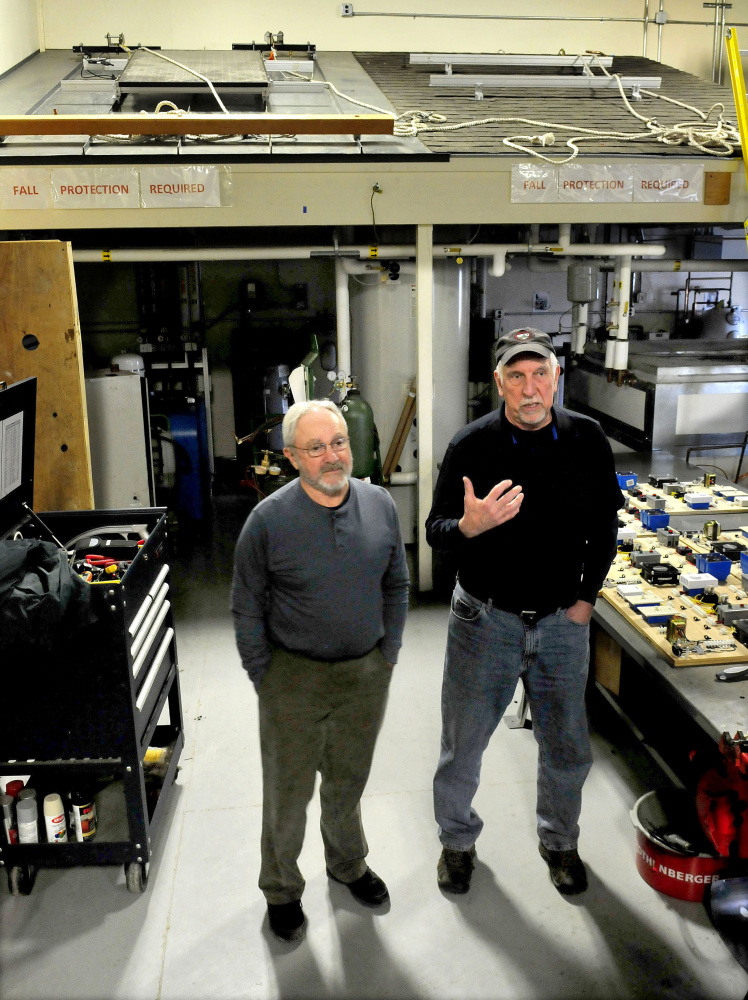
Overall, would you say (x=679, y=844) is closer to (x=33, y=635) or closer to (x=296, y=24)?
(x=33, y=635)

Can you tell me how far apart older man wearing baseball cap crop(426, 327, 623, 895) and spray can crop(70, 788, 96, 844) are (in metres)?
1.13

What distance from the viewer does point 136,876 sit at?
2.42 meters

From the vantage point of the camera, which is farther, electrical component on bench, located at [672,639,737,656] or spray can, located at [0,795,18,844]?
electrical component on bench, located at [672,639,737,656]

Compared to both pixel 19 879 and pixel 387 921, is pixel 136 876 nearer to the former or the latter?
pixel 19 879

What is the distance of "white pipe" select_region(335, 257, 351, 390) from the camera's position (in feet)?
15.7

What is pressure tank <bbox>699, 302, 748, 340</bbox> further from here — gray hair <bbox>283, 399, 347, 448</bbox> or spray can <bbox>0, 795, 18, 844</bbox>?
spray can <bbox>0, 795, 18, 844</bbox>

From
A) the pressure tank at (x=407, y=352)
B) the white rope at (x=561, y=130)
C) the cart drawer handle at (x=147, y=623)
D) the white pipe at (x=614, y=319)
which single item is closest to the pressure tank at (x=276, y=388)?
the pressure tank at (x=407, y=352)

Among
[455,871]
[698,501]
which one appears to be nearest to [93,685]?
[455,871]

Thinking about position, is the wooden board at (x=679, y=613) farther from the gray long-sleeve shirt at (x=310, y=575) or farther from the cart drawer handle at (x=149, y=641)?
the cart drawer handle at (x=149, y=641)

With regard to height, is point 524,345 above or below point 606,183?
below

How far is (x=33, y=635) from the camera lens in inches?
79.7

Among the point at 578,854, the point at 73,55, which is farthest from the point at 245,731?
the point at 73,55

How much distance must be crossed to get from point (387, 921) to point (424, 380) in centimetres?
294

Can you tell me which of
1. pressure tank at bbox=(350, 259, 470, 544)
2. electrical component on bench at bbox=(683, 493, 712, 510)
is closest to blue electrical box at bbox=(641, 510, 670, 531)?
electrical component on bench at bbox=(683, 493, 712, 510)
